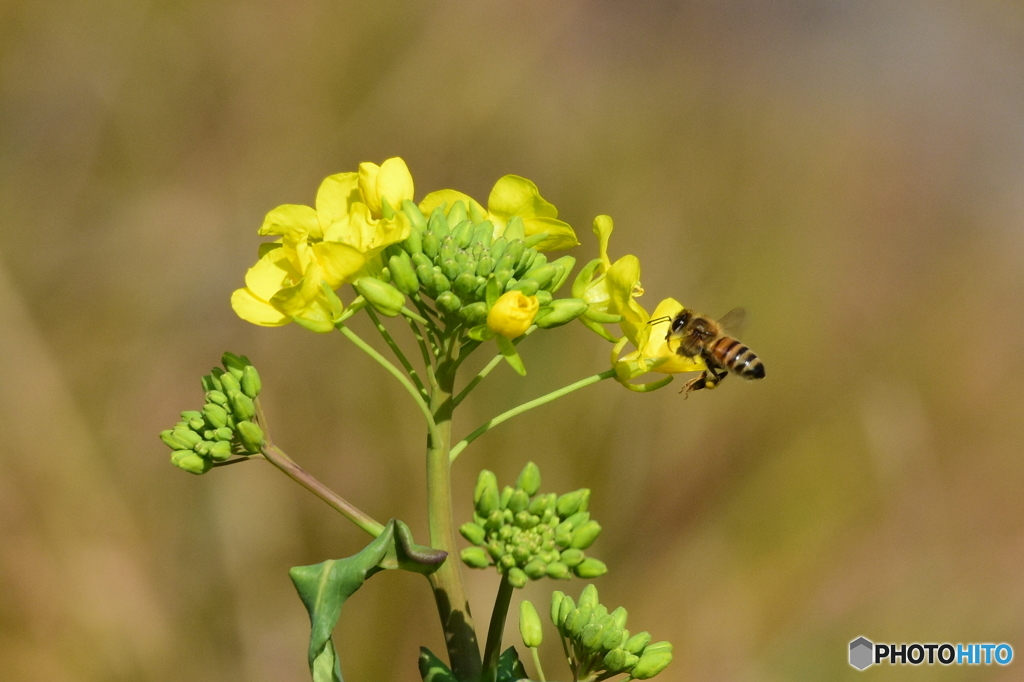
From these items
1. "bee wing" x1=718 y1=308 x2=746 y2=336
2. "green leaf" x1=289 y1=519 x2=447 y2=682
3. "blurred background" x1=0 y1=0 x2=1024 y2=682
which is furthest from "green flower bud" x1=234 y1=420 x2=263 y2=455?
"blurred background" x1=0 y1=0 x2=1024 y2=682

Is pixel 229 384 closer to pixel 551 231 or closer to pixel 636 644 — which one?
pixel 551 231

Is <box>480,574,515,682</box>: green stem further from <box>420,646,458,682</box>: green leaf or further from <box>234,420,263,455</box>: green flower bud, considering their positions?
<box>234,420,263,455</box>: green flower bud

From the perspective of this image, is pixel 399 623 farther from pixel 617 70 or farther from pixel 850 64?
pixel 850 64

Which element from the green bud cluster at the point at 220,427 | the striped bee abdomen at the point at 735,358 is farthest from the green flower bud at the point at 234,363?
the striped bee abdomen at the point at 735,358

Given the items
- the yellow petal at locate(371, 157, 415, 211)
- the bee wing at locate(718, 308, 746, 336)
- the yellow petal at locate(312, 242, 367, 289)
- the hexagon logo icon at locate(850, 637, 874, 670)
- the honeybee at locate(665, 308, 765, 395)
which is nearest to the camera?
the yellow petal at locate(312, 242, 367, 289)

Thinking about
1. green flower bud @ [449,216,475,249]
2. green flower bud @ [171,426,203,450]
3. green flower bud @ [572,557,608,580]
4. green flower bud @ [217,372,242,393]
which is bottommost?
green flower bud @ [572,557,608,580]

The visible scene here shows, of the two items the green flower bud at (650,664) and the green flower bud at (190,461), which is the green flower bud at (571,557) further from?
the green flower bud at (190,461)
